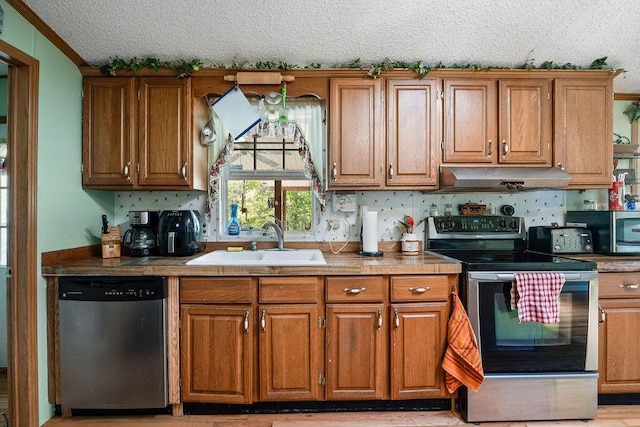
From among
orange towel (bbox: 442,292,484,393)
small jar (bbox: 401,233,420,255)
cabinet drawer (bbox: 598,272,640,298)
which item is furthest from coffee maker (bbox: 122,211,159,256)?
cabinet drawer (bbox: 598,272,640,298)

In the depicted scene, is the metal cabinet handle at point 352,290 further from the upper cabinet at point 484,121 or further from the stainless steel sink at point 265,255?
the upper cabinet at point 484,121

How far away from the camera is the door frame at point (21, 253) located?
1.84m

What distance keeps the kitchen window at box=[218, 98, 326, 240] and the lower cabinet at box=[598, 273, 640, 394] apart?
6.32 feet

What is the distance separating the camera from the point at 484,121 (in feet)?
7.52

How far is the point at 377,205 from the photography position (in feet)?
8.53

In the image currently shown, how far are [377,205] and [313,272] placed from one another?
910 millimetres

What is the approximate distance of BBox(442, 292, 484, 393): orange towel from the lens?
1896 millimetres

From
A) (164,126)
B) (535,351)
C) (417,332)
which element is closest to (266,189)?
(164,126)

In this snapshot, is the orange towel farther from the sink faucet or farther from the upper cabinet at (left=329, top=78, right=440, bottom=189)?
the sink faucet

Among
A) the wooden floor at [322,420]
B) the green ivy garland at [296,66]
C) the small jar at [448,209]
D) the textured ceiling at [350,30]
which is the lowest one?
the wooden floor at [322,420]

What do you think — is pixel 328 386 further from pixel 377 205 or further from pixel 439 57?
pixel 439 57

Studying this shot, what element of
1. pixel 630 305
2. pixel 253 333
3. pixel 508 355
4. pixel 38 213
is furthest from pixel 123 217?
pixel 630 305

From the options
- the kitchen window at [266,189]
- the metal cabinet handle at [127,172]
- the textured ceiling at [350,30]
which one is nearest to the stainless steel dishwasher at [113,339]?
the metal cabinet handle at [127,172]

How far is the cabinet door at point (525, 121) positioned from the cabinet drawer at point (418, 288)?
1.00 meters
